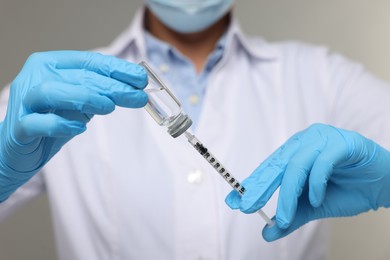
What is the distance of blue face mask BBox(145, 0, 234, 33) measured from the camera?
3.87 feet

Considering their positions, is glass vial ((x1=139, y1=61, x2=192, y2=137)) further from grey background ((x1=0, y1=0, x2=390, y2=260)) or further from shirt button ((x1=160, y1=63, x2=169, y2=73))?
grey background ((x1=0, y1=0, x2=390, y2=260))

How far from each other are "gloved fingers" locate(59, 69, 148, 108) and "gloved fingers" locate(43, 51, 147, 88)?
0.04ft

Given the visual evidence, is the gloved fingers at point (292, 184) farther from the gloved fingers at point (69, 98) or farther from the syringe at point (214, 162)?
the gloved fingers at point (69, 98)

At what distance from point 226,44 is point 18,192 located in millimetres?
550

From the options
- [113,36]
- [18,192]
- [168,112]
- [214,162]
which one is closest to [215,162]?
[214,162]

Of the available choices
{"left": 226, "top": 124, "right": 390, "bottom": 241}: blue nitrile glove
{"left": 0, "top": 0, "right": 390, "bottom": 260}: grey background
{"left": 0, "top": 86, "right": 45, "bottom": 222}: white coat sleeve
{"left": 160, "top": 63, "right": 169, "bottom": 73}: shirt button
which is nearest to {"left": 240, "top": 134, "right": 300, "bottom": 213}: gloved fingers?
{"left": 226, "top": 124, "right": 390, "bottom": 241}: blue nitrile glove

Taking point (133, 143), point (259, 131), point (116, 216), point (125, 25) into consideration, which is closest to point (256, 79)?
point (259, 131)

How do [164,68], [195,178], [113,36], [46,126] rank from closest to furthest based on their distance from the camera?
[46,126], [195,178], [164,68], [113,36]

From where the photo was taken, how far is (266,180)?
915 millimetres

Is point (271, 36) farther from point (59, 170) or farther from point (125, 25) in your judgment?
point (59, 170)

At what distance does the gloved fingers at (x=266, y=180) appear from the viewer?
2.89 feet

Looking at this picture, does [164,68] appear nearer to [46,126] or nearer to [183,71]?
[183,71]

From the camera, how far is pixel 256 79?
1.24 meters

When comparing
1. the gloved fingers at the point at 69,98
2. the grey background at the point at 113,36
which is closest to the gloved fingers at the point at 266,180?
the gloved fingers at the point at 69,98
